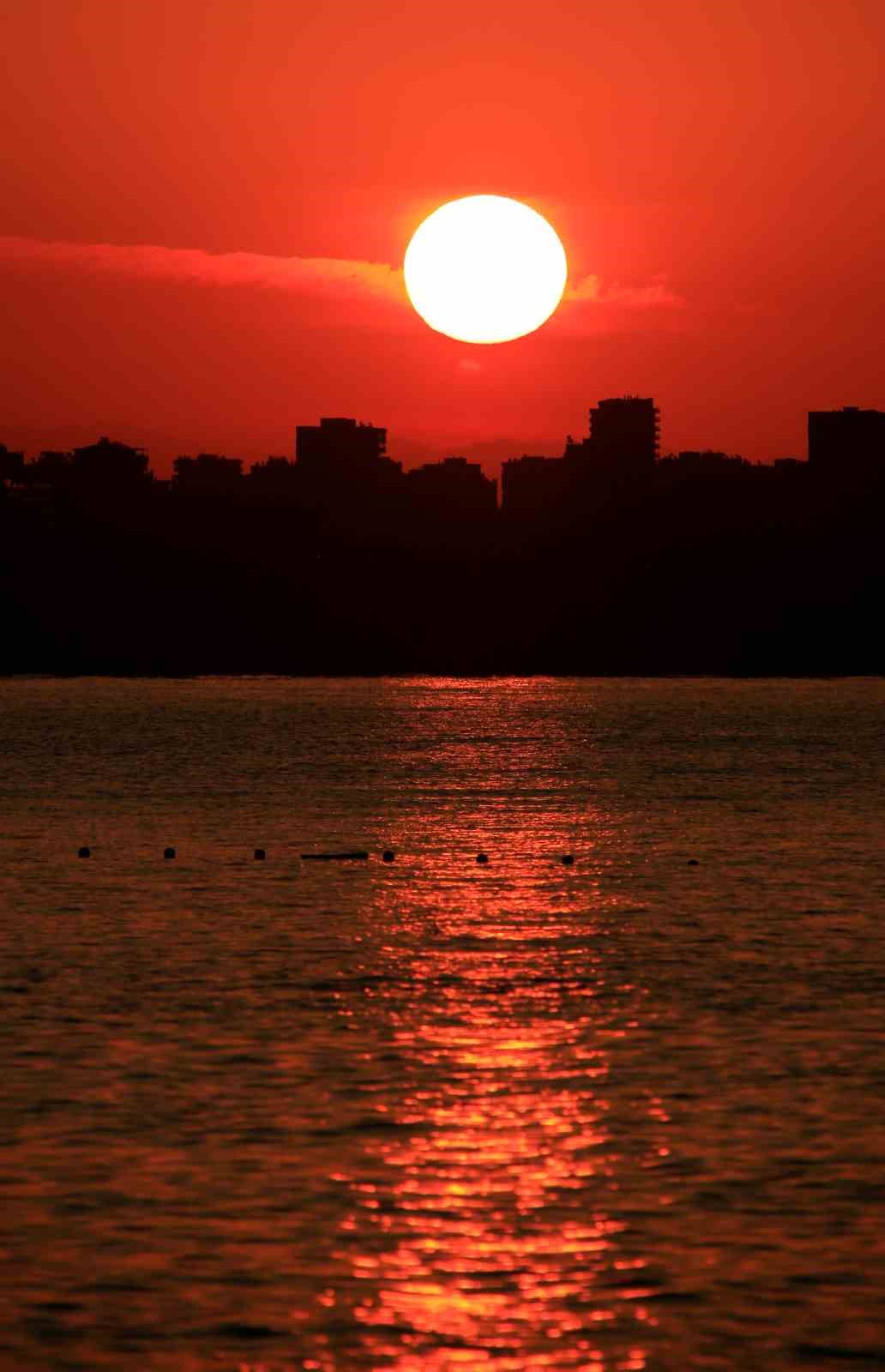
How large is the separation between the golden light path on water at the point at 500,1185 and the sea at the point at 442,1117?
2.5 inches

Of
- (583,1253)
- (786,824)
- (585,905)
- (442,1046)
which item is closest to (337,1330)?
(583,1253)

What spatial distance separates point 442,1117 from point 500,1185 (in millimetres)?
3974

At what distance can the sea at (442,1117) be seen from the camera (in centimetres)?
2191

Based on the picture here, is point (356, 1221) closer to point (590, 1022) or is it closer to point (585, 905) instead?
point (590, 1022)

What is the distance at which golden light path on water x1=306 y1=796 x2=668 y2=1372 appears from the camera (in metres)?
21.4

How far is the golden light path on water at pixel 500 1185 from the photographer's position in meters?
21.4

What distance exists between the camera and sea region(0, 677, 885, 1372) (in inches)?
862

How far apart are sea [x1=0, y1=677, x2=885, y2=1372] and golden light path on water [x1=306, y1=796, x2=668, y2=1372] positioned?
0.06 m

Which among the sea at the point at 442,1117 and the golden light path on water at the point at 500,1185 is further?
the sea at the point at 442,1117

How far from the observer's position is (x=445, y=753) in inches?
6816

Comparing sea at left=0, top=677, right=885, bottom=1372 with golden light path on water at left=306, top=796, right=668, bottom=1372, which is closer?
golden light path on water at left=306, top=796, right=668, bottom=1372

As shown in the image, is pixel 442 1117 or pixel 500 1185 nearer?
pixel 500 1185

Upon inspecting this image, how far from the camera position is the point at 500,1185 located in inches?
1079

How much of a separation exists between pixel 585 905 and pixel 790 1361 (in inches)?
1579
